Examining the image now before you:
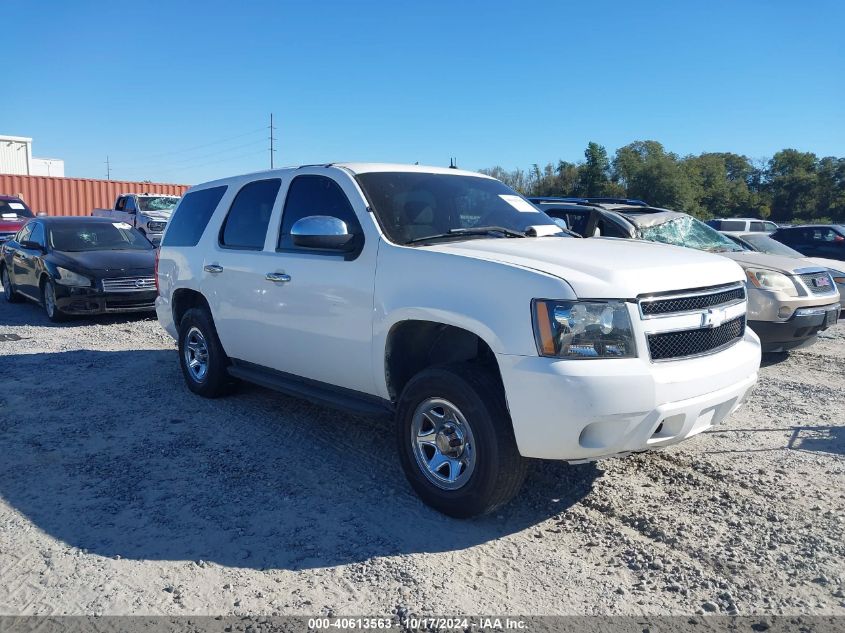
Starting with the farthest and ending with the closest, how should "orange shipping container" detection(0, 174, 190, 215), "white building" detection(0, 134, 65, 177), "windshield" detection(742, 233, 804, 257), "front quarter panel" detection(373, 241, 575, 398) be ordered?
"white building" detection(0, 134, 65, 177)
"orange shipping container" detection(0, 174, 190, 215)
"windshield" detection(742, 233, 804, 257)
"front quarter panel" detection(373, 241, 575, 398)

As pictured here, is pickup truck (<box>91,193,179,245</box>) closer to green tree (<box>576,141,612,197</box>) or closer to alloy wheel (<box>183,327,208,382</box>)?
alloy wheel (<box>183,327,208,382</box>)

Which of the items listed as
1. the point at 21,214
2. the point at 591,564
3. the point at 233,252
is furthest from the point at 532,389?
the point at 21,214

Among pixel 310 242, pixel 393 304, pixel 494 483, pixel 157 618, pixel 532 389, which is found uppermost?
pixel 310 242

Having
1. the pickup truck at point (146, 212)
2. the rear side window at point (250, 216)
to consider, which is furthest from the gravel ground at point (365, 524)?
the pickup truck at point (146, 212)

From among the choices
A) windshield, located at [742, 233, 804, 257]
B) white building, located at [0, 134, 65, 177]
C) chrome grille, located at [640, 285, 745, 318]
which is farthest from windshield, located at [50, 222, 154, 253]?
white building, located at [0, 134, 65, 177]

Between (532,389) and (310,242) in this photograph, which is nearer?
(532,389)

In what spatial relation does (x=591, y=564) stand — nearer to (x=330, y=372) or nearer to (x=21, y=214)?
(x=330, y=372)

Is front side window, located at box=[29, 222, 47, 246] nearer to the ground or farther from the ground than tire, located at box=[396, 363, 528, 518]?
farther from the ground

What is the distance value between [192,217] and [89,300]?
455 centimetres

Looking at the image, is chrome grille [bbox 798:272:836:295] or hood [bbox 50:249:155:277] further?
hood [bbox 50:249:155:277]

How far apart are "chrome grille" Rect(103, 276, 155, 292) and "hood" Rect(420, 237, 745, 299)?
7439 mm

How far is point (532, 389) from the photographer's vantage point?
328cm

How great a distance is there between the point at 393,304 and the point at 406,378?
0.53m

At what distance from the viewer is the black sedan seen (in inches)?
390
